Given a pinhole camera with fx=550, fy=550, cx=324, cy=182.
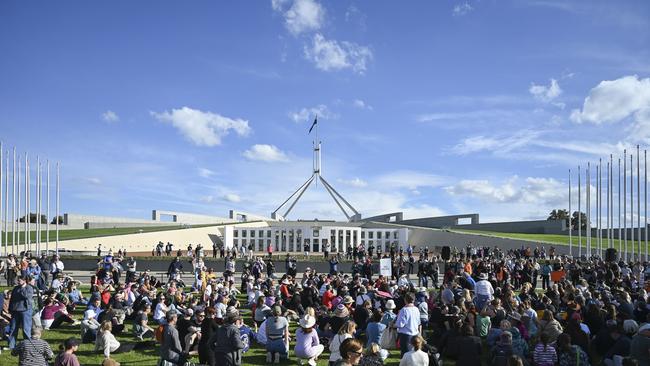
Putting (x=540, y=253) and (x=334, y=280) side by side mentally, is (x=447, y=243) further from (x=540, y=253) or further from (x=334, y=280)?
(x=334, y=280)

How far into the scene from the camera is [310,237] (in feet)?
153

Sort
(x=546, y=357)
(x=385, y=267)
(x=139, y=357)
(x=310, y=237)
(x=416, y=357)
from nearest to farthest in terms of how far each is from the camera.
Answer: (x=416, y=357)
(x=546, y=357)
(x=139, y=357)
(x=385, y=267)
(x=310, y=237)

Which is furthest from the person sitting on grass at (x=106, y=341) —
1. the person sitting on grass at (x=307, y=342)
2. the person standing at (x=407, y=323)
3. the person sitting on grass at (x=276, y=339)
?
the person standing at (x=407, y=323)

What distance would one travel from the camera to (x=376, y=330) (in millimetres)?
9812

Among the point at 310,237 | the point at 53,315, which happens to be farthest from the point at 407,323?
the point at 310,237

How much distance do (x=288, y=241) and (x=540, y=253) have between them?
819 inches

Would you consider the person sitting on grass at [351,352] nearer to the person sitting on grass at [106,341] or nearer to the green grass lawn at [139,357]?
the green grass lawn at [139,357]

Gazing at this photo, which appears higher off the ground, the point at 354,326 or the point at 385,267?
the point at 354,326

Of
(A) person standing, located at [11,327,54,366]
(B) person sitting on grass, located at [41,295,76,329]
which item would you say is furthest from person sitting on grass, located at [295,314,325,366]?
(B) person sitting on grass, located at [41,295,76,329]

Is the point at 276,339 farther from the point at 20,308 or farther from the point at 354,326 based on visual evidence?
the point at 20,308

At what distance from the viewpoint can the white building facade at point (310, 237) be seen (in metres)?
46.8

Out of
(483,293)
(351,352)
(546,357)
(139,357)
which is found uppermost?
(351,352)

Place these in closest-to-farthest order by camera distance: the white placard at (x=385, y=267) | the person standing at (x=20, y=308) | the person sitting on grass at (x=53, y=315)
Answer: the person standing at (x=20, y=308) → the person sitting on grass at (x=53, y=315) → the white placard at (x=385, y=267)

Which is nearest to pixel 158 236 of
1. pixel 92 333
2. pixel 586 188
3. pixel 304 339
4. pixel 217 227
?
pixel 217 227
